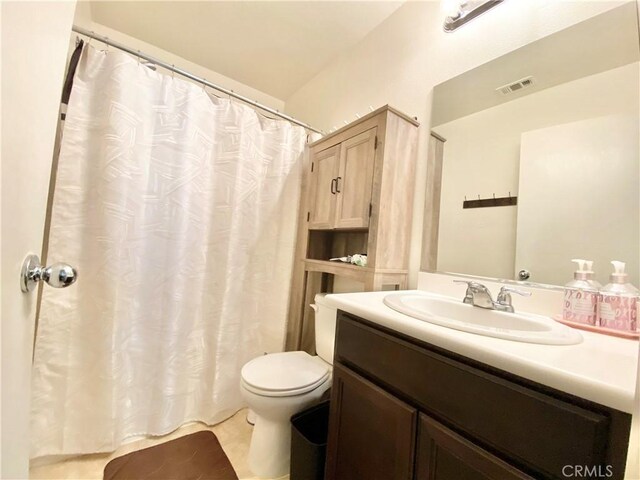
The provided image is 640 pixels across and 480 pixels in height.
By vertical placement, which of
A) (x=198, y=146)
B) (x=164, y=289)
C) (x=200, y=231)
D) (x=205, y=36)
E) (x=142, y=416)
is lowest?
(x=142, y=416)

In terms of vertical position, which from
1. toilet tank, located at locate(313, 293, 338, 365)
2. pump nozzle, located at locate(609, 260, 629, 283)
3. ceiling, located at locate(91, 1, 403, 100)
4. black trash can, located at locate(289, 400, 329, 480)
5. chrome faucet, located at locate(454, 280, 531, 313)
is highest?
ceiling, located at locate(91, 1, 403, 100)

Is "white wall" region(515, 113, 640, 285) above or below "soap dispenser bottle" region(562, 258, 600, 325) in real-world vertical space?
above

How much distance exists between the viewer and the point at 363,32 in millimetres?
1639

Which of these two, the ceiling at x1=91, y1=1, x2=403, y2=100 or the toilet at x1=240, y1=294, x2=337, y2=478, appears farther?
the ceiling at x1=91, y1=1, x2=403, y2=100

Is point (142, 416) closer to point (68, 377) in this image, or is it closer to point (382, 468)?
point (68, 377)

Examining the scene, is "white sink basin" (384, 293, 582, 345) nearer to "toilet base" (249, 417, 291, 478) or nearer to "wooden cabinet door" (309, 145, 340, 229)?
"wooden cabinet door" (309, 145, 340, 229)

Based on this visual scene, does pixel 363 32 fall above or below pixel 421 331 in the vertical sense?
above

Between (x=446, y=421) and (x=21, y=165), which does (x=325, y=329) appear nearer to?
(x=446, y=421)

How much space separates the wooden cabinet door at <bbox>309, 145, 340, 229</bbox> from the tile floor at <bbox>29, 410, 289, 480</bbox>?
120 cm

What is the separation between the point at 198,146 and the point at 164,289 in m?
0.77

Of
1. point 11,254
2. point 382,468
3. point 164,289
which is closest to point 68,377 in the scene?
point 164,289

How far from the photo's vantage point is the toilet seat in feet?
3.54

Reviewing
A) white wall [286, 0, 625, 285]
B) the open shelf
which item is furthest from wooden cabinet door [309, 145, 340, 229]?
white wall [286, 0, 625, 285]

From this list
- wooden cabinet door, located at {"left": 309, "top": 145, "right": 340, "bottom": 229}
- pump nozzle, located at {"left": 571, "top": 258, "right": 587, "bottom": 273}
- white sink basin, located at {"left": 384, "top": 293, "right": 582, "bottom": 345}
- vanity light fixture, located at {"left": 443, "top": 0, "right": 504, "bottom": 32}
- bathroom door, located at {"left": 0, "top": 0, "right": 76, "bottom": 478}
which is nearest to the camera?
bathroom door, located at {"left": 0, "top": 0, "right": 76, "bottom": 478}
